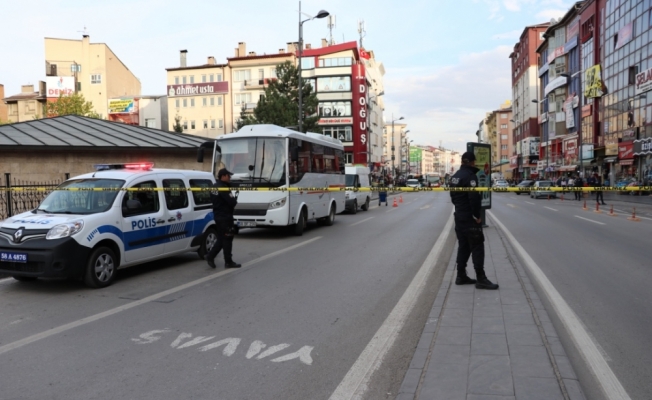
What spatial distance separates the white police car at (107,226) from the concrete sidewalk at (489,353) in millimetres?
5076

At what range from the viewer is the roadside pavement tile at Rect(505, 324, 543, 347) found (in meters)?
4.79

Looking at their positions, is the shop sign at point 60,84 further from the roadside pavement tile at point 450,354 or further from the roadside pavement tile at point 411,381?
the roadside pavement tile at point 411,381

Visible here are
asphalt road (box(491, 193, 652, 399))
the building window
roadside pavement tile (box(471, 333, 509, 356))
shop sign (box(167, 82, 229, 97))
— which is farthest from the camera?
shop sign (box(167, 82, 229, 97))

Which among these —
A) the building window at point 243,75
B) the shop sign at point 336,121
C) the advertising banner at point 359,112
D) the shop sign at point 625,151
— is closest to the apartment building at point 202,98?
the building window at point 243,75

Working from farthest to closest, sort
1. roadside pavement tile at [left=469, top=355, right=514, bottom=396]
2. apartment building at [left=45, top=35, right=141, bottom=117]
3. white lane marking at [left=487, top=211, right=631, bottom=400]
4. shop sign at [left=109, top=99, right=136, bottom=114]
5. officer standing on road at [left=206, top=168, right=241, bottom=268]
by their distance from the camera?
shop sign at [left=109, top=99, right=136, bottom=114], apartment building at [left=45, top=35, right=141, bottom=117], officer standing on road at [left=206, top=168, right=241, bottom=268], white lane marking at [left=487, top=211, right=631, bottom=400], roadside pavement tile at [left=469, top=355, right=514, bottom=396]

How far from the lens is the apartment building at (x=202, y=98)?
7206 centimetres

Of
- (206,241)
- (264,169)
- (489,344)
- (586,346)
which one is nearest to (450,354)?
(489,344)

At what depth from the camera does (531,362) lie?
14.1 feet

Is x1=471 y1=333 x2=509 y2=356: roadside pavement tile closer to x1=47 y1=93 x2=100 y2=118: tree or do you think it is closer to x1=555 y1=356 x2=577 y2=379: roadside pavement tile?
x1=555 y1=356 x2=577 y2=379: roadside pavement tile

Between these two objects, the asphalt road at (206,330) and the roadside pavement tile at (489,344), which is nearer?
the asphalt road at (206,330)

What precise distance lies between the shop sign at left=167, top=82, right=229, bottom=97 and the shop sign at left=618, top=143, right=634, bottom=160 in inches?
1926

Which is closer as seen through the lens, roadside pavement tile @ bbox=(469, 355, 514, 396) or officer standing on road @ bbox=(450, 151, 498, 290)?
roadside pavement tile @ bbox=(469, 355, 514, 396)

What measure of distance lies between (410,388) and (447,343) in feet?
3.45

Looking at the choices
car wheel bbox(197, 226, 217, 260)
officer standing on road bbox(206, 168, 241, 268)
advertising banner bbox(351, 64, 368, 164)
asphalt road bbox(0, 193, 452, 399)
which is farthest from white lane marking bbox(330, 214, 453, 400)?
advertising banner bbox(351, 64, 368, 164)
